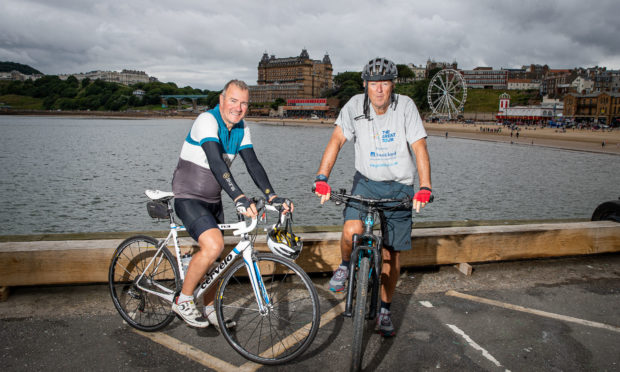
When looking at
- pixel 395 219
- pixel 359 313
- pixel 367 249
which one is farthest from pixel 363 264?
pixel 395 219

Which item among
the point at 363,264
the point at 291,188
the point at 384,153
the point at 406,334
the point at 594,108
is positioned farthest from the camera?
the point at 594,108

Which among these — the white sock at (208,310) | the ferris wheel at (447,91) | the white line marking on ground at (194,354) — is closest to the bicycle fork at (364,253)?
the white line marking on ground at (194,354)

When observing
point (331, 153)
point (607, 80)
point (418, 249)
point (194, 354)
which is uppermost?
point (607, 80)

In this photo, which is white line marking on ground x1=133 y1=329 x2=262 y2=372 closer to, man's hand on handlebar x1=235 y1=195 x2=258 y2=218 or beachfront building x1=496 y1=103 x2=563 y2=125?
man's hand on handlebar x1=235 y1=195 x2=258 y2=218

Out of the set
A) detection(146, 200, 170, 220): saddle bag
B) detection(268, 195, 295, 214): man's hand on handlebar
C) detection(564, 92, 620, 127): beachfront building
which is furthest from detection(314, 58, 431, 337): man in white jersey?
detection(564, 92, 620, 127): beachfront building

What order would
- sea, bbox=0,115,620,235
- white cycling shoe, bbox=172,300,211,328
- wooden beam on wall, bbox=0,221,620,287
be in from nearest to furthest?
white cycling shoe, bbox=172,300,211,328, wooden beam on wall, bbox=0,221,620,287, sea, bbox=0,115,620,235

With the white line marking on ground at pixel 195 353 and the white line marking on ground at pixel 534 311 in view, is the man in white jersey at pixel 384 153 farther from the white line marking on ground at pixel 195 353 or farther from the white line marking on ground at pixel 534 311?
the white line marking on ground at pixel 534 311

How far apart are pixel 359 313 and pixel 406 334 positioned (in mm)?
1194

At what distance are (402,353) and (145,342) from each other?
2.36 metres

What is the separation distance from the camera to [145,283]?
4.23 meters

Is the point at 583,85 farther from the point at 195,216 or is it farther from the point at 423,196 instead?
the point at 195,216

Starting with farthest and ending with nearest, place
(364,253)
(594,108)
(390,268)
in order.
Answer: (594,108), (390,268), (364,253)

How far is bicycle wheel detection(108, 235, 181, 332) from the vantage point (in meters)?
4.09

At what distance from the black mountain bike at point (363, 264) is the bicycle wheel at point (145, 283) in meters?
1.66
